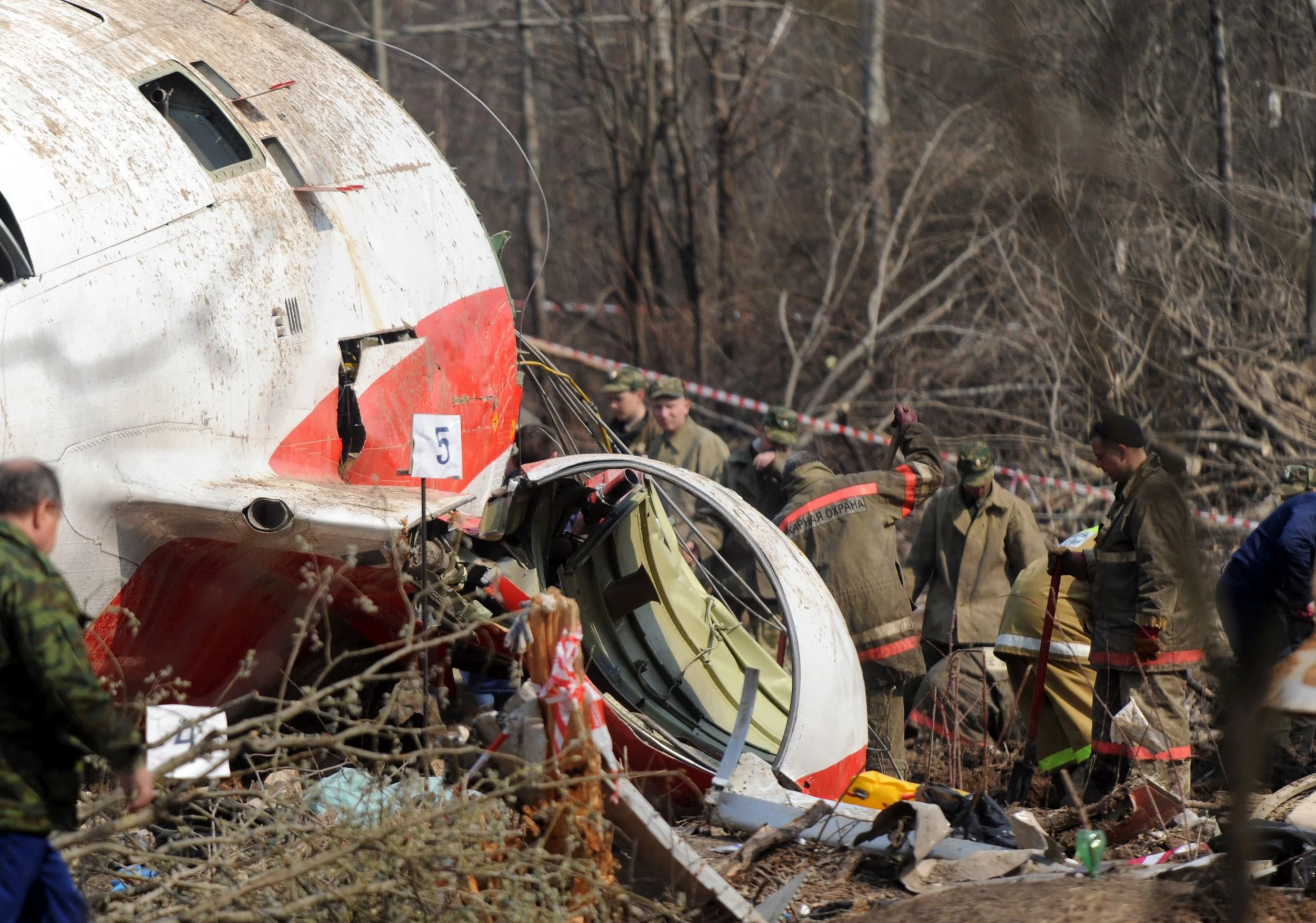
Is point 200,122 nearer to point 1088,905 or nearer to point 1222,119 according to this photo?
point 1222,119

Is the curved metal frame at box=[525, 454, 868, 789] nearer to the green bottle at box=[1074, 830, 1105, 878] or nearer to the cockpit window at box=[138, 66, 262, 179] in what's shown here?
the green bottle at box=[1074, 830, 1105, 878]

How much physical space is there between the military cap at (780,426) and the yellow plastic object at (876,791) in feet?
12.7

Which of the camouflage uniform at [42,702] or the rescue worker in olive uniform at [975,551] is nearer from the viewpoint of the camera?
the camouflage uniform at [42,702]

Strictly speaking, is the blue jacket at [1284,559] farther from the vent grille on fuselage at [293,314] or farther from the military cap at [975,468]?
the vent grille on fuselage at [293,314]

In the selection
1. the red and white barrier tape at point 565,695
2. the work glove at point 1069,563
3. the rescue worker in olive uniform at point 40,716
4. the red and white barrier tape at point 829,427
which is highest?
the rescue worker in olive uniform at point 40,716

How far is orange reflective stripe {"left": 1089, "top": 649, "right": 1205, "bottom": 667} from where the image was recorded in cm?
708

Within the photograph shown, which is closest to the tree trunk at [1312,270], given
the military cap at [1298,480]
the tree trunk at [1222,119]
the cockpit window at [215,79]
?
the tree trunk at [1222,119]

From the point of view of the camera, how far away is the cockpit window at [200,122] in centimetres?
603

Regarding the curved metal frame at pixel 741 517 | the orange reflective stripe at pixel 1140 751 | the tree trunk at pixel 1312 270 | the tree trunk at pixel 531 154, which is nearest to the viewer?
the tree trunk at pixel 1312 270

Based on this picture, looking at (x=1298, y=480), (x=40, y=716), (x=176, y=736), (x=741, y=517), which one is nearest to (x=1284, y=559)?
(x=1298, y=480)

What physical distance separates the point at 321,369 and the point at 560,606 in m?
1.87

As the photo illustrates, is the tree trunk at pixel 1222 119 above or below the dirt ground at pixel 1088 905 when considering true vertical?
above

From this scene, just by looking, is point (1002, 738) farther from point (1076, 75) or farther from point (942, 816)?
point (1076, 75)

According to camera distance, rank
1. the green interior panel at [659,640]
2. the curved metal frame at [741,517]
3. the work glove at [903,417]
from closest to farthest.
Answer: the curved metal frame at [741,517] → the green interior panel at [659,640] → the work glove at [903,417]
